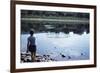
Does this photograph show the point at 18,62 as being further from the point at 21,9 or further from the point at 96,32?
the point at 96,32

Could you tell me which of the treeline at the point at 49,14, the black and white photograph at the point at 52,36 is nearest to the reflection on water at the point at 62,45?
the black and white photograph at the point at 52,36

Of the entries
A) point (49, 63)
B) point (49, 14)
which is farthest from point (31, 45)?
point (49, 14)

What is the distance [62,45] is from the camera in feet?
6.50

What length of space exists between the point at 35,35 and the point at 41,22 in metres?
0.15

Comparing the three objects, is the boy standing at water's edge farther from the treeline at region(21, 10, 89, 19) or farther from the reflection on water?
the treeline at region(21, 10, 89, 19)

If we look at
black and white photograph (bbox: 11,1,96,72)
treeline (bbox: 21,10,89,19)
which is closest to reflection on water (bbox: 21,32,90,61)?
black and white photograph (bbox: 11,1,96,72)

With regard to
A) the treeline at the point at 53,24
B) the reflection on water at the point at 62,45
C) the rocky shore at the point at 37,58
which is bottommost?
the rocky shore at the point at 37,58

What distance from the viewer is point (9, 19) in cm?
180

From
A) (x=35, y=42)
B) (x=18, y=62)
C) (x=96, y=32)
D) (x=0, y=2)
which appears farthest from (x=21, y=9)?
(x=96, y=32)

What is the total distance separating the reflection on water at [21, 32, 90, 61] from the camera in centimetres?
191

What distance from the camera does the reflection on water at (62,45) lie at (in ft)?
6.26

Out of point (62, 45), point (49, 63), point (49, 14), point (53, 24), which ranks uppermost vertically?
point (49, 14)

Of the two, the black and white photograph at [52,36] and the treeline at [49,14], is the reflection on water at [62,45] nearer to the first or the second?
the black and white photograph at [52,36]

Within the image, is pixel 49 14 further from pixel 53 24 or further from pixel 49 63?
pixel 49 63
